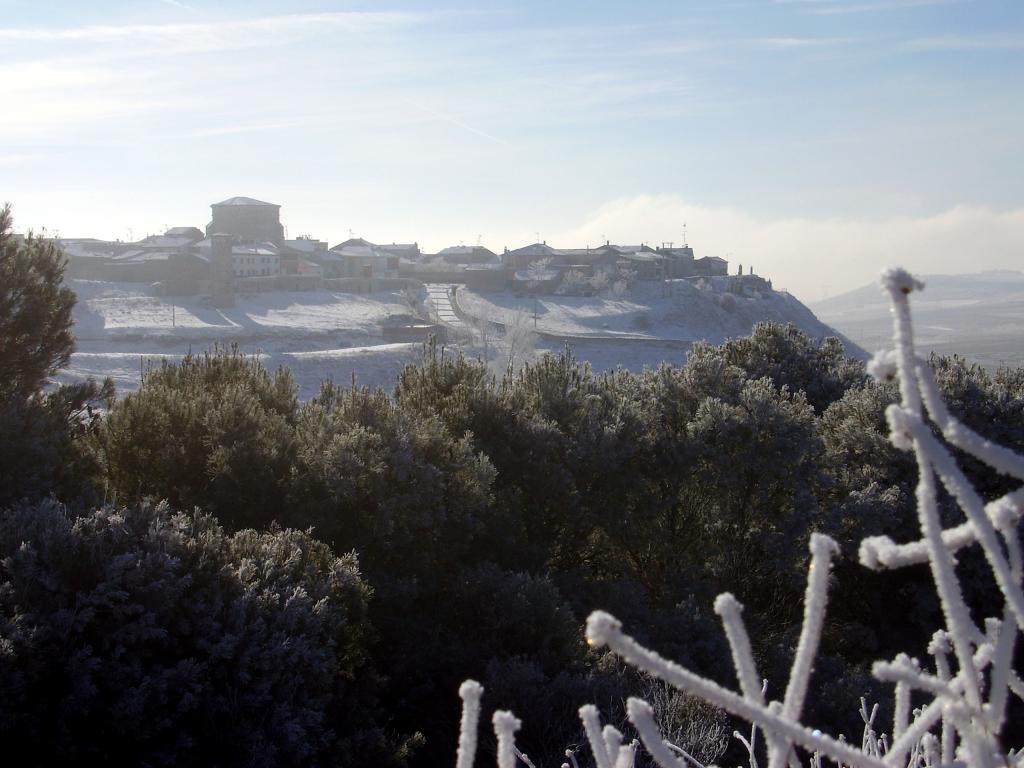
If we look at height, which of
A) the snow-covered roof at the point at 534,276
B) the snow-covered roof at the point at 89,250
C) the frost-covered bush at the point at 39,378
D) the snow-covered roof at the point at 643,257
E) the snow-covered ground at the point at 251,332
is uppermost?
the snow-covered roof at the point at 643,257

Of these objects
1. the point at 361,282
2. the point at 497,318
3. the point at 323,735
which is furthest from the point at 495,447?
the point at 361,282

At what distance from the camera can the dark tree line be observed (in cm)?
771

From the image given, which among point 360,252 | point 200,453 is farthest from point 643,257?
point 200,453

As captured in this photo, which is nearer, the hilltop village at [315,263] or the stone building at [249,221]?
the hilltop village at [315,263]

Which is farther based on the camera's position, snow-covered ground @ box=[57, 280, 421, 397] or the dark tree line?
snow-covered ground @ box=[57, 280, 421, 397]

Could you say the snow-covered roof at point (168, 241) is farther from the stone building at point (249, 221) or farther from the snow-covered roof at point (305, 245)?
the snow-covered roof at point (305, 245)

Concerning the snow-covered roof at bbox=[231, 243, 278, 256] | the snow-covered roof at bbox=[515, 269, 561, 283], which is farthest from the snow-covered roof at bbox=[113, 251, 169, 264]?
the snow-covered roof at bbox=[515, 269, 561, 283]

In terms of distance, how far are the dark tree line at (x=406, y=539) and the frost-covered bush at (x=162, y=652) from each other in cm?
3

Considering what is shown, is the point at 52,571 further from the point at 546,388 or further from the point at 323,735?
the point at 546,388

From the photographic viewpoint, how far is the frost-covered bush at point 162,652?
7.21 meters

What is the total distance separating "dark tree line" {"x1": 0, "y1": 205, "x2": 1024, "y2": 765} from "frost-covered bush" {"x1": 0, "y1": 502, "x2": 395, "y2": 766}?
1.0 inches

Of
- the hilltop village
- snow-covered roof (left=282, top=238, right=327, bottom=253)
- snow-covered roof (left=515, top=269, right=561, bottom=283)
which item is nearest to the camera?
the hilltop village

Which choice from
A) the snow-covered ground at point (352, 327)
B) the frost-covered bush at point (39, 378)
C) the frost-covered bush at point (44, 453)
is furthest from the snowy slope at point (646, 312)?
the frost-covered bush at point (44, 453)

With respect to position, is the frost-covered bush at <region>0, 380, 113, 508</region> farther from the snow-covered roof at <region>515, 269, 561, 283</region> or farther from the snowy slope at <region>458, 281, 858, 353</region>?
Result: the snow-covered roof at <region>515, 269, 561, 283</region>
